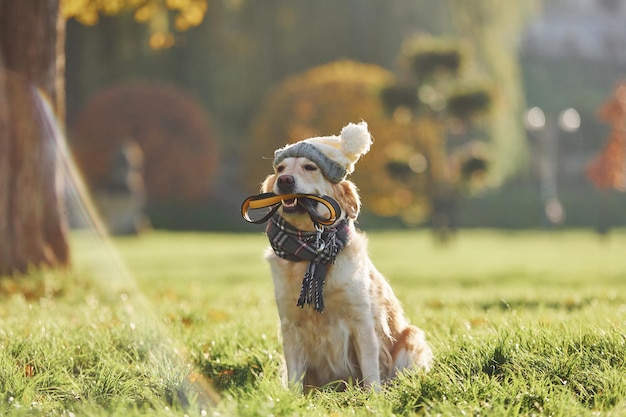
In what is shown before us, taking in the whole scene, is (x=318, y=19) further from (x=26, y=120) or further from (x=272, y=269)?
(x=272, y=269)

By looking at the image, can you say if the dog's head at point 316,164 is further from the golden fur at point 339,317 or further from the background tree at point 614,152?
the background tree at point 614,152

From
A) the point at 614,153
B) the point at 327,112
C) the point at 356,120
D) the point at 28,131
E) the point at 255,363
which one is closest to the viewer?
the point at 255,363

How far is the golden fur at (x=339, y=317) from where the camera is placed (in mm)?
4113

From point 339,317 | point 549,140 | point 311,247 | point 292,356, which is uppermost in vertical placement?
point 311,247

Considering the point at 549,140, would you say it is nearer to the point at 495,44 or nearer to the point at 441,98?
the point at 495,44

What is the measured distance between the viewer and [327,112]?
2347cm

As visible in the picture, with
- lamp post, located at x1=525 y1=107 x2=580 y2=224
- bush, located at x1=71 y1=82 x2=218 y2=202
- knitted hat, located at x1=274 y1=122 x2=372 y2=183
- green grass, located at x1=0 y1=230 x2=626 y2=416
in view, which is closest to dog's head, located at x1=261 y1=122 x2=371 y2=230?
knitted hat, located at x1=274 y1=122 x2=372 y2=183

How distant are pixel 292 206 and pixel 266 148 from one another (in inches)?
820

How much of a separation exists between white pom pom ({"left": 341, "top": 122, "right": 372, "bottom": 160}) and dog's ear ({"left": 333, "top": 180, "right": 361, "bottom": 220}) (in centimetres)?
19

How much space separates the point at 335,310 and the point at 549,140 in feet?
116

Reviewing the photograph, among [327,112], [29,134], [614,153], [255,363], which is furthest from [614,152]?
[255,363]

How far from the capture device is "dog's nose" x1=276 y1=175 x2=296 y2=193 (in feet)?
13.0

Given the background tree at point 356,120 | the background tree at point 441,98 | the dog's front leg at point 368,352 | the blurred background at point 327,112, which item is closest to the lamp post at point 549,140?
the blurred background at point 327,112

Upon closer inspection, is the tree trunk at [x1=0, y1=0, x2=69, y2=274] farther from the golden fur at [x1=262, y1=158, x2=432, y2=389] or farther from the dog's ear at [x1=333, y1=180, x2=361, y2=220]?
the dog's ear at [x1=333, y1=180, x2=361, y2=220]
